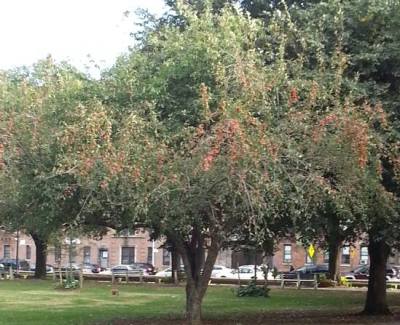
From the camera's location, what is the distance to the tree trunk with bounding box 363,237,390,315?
71.2 ft

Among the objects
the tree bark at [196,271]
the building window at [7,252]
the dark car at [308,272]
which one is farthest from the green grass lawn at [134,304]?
the building window at [7,252]

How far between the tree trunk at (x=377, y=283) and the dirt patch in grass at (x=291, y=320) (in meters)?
0.48

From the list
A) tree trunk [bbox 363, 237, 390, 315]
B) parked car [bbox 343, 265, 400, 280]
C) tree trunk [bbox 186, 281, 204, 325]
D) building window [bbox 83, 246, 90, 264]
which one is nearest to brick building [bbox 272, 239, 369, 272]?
parked car [bbox 343, 265, 400, 280]

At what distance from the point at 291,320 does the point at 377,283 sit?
417cm

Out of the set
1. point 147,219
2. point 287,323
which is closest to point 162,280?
point 287,323

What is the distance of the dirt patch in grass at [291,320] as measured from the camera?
18703 millimetres

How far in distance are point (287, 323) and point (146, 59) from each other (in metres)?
8.44

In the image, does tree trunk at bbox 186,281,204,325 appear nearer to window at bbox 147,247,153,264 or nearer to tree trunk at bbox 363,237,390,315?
tree trunk at bbox 363,237,390,315

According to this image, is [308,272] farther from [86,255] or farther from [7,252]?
[7,252]

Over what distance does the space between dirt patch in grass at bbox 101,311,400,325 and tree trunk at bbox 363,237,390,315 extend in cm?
48

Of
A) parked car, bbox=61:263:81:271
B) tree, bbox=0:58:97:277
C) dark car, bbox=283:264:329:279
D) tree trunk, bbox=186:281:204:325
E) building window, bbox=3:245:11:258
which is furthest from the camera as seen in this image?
building window, bbox=3:245:11:258

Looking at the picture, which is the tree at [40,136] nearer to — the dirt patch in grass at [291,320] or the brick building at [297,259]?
the dirt patch in grass at [291,320]

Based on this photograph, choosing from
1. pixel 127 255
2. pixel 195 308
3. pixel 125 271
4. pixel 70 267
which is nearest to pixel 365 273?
pixel 125 271

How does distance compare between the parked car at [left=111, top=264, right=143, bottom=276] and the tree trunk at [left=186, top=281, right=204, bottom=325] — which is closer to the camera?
the tree trunk at [left=186, top=281, right=204, bottom=325]
